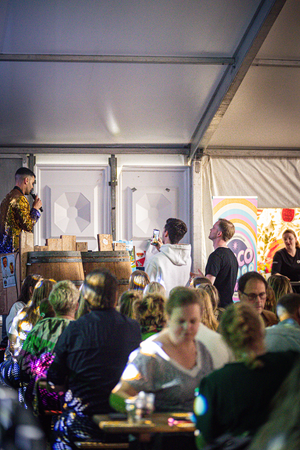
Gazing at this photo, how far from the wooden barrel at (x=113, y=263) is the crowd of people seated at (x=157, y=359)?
1.74 metres

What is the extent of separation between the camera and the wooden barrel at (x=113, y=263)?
5.12 metres

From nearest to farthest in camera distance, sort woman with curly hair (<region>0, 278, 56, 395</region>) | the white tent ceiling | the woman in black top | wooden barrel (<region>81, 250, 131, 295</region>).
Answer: woman with curly hair (<region>0, 278, 56, 395</region>), wooden barrel (<region>81, 250, 131, 295</region>), the white tent ceiling, the woman in black top

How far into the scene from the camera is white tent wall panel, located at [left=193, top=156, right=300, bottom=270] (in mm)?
8242

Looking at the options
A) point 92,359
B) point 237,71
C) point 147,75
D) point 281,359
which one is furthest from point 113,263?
point 281,359

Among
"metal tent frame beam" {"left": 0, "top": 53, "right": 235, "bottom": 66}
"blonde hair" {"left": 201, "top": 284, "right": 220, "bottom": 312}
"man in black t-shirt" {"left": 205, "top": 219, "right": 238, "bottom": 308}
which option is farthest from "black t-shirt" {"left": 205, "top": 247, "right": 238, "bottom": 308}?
"metal tent frame beam" {"left": 0, "top": 53, "right": 235, "bottom": 66}

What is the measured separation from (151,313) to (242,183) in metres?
5.91

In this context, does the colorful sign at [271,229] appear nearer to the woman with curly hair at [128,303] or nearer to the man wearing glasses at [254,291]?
the man wearing glasses at [254,291]

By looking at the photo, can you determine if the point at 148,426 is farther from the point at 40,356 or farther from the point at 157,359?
the point at 40,356

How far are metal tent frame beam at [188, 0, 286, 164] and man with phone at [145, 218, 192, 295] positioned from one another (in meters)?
2.36

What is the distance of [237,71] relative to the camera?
6238 millimetres

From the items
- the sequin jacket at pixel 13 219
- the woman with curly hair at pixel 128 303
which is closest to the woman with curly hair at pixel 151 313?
the woman with curly hair at pixel 128 303

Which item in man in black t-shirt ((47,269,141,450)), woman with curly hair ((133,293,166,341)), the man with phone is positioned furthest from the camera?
the man with phone

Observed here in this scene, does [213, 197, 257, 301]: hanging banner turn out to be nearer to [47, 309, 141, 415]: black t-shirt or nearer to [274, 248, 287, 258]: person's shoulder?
[274, 248, 287, 258]: person's shoulder

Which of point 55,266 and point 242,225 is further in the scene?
point 242,225
